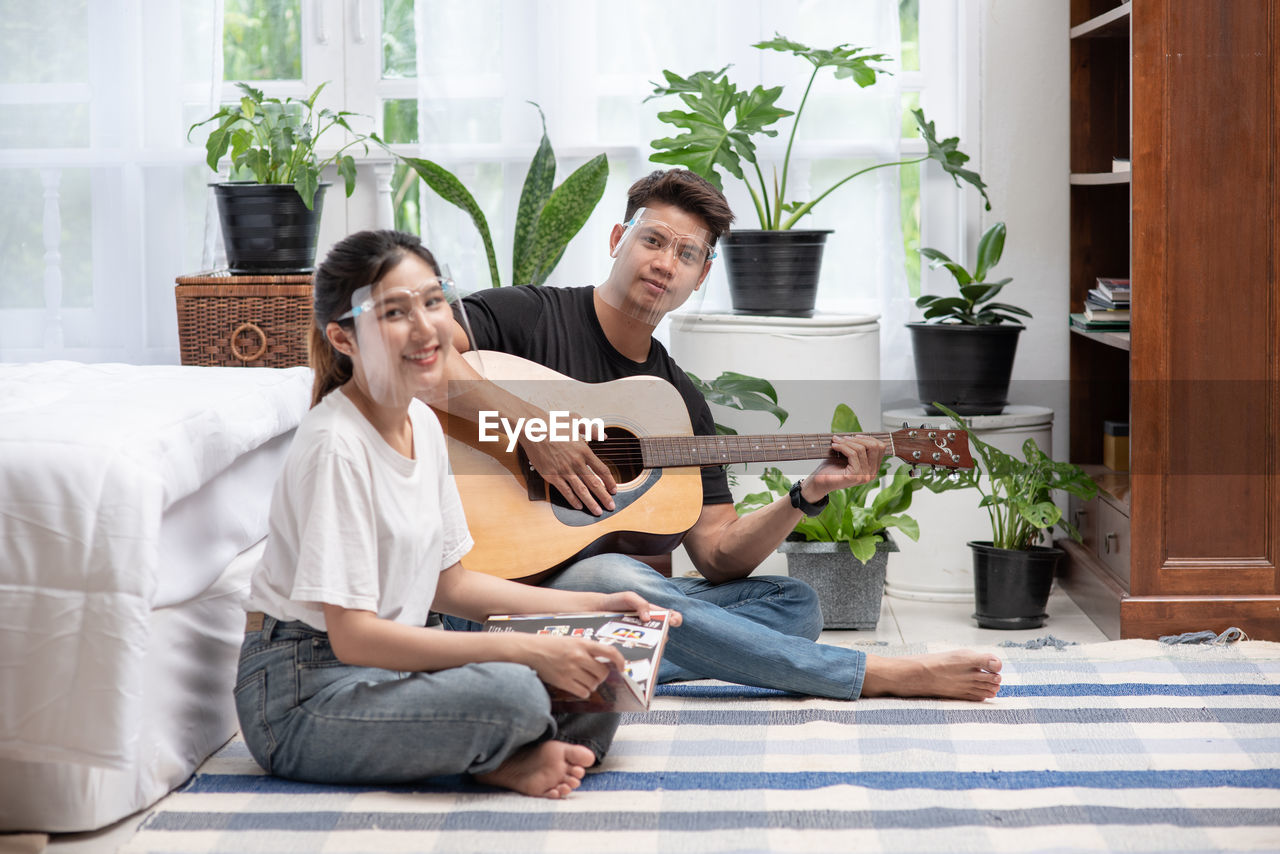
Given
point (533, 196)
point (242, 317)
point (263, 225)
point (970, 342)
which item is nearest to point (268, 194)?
A: point (263, 225)

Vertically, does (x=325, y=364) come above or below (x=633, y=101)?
below

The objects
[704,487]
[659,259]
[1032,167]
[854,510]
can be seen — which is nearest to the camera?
[659,259]

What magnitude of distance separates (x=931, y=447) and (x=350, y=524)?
984 millimetres

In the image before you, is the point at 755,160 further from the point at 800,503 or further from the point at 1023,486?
the point at 800,503

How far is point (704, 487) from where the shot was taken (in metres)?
2.03

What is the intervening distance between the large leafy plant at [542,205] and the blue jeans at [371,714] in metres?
1.45

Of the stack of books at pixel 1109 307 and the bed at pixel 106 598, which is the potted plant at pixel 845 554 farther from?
the bed at pixel 106 598

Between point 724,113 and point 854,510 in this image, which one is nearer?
point 854,510

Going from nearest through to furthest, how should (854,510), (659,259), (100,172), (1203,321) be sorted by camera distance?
(659,259) < (1203,321) < (854,510) < (100,172)

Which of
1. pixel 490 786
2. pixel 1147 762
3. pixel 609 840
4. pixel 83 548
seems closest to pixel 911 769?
pixel 1147 762

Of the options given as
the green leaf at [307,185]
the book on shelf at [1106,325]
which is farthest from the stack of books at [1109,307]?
the green leaf at [307,185]

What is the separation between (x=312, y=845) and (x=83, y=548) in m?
0.42

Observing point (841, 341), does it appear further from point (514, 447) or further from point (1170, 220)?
point (514, 447)

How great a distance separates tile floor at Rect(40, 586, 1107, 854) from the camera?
2.43 m
